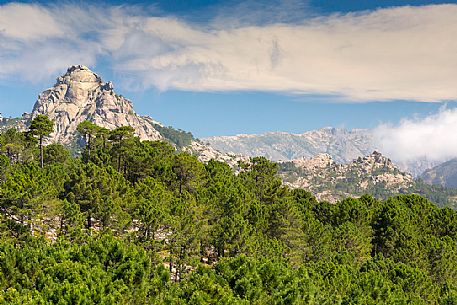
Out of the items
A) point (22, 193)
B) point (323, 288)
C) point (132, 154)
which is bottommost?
point (323, 288)

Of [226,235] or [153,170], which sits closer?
[226,235]

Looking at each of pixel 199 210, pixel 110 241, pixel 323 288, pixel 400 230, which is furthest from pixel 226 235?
pixel 400 230

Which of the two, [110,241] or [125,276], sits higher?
[110,241]

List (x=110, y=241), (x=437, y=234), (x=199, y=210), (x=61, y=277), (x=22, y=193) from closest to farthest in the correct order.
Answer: (x=61, y=277) < (x=110, y=241) < (x=22, y=193) < (x=199, y=210) < (x=437, y=234)

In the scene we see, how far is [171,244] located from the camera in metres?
52.8

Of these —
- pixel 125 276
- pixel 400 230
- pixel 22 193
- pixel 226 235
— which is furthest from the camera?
pixel 400 230

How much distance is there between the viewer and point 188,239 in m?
55.3

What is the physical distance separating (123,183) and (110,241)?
31.7 m

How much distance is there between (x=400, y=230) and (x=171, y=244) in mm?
46534

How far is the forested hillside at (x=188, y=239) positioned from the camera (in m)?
31.1

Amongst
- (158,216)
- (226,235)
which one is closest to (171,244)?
(158,216)

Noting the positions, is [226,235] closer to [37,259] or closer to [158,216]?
[158,216]

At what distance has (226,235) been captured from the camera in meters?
57.5

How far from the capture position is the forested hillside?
102 ft
